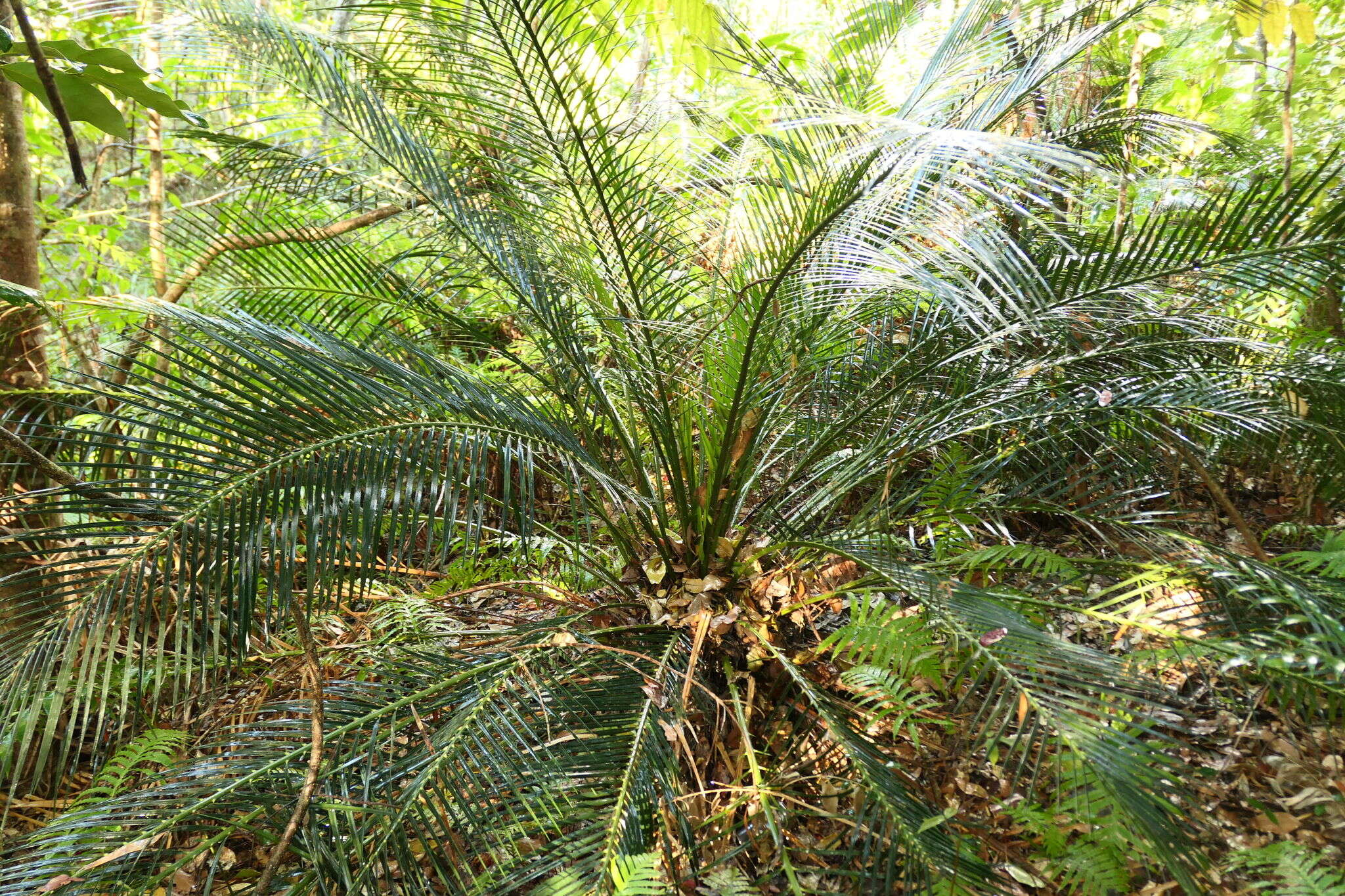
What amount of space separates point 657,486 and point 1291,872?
1.64 m

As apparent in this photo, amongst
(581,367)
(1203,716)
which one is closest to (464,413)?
(581,367)

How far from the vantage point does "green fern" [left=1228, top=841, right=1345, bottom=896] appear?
1334 mm

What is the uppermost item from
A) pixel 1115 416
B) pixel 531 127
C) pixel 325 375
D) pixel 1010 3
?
pixel 1010 3

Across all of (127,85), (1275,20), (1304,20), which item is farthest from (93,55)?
(1304,20)

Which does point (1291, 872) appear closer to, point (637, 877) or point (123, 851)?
point (637, 877)

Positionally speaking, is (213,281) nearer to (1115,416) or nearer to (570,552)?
(570,552)

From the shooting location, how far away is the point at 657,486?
7.91 ft

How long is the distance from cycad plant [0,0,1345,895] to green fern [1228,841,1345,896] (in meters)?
0.18

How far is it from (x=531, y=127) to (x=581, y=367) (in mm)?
681

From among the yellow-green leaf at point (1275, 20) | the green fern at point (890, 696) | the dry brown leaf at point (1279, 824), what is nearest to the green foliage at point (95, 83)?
the green fern at point (890, 696)

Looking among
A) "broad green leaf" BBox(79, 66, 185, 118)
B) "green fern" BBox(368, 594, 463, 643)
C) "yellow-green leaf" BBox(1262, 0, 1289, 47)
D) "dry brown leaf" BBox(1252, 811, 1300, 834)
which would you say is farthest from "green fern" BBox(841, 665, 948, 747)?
"yellow-green leaf" BBox(1262, 0, 1289, 47)

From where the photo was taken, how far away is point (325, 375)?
5.56 ft

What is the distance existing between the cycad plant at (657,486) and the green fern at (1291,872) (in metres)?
0.18

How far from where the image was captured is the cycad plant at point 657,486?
145 centimetres
